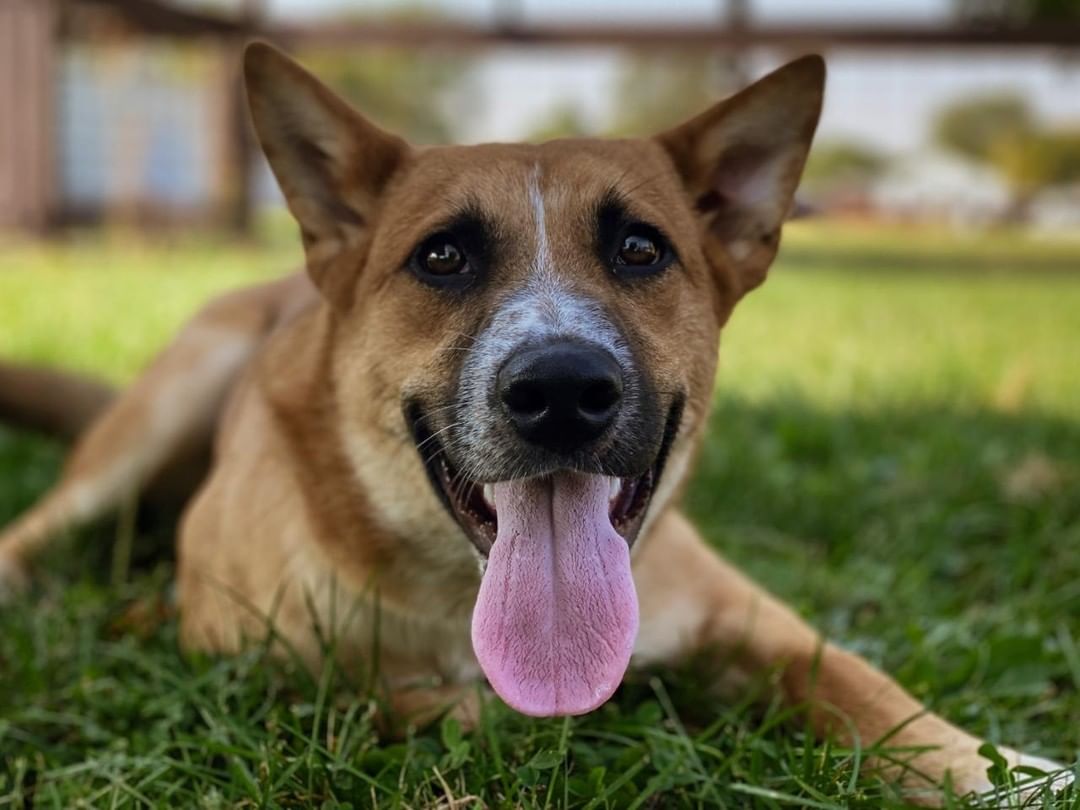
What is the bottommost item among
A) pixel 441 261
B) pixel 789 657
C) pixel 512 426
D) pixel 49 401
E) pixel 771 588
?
pixel 771 588

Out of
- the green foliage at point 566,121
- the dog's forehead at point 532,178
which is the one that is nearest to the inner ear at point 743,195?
the dog's forehead at point 532,178

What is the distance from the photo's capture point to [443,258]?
9.16ft

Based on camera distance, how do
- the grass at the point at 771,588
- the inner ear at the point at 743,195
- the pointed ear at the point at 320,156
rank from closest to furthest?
the grass at the point at 771,588
the pointed ear at the point at 320,156
the inner ear at the point at 743,195

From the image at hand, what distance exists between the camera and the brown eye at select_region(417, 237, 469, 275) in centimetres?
279

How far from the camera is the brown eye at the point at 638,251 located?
2816 millimetres

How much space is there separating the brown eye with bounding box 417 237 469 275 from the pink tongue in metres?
0.57

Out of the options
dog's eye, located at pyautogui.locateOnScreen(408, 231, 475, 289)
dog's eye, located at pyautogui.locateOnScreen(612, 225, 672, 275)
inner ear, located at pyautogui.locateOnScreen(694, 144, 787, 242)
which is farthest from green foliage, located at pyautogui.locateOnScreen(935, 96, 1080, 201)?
dog's eye, located at pyautogui.locateOnScreen(408, 231, 475, 289)

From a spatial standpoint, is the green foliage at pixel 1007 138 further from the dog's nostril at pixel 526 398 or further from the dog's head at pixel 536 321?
the dog's nostril at pixel 526 398

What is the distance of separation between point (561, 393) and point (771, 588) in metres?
1.80

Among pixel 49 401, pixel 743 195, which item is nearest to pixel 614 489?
pixel 743 195

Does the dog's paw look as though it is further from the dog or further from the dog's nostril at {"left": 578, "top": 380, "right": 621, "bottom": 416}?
the dog's nostril at {"left": 578, "top": 380, "right": 621, "bottom": 416}

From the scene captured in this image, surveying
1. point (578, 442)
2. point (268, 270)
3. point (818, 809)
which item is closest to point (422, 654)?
point (578, 442)

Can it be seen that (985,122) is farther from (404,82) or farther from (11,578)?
(11,578)

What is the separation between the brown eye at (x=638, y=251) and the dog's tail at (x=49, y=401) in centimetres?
273
